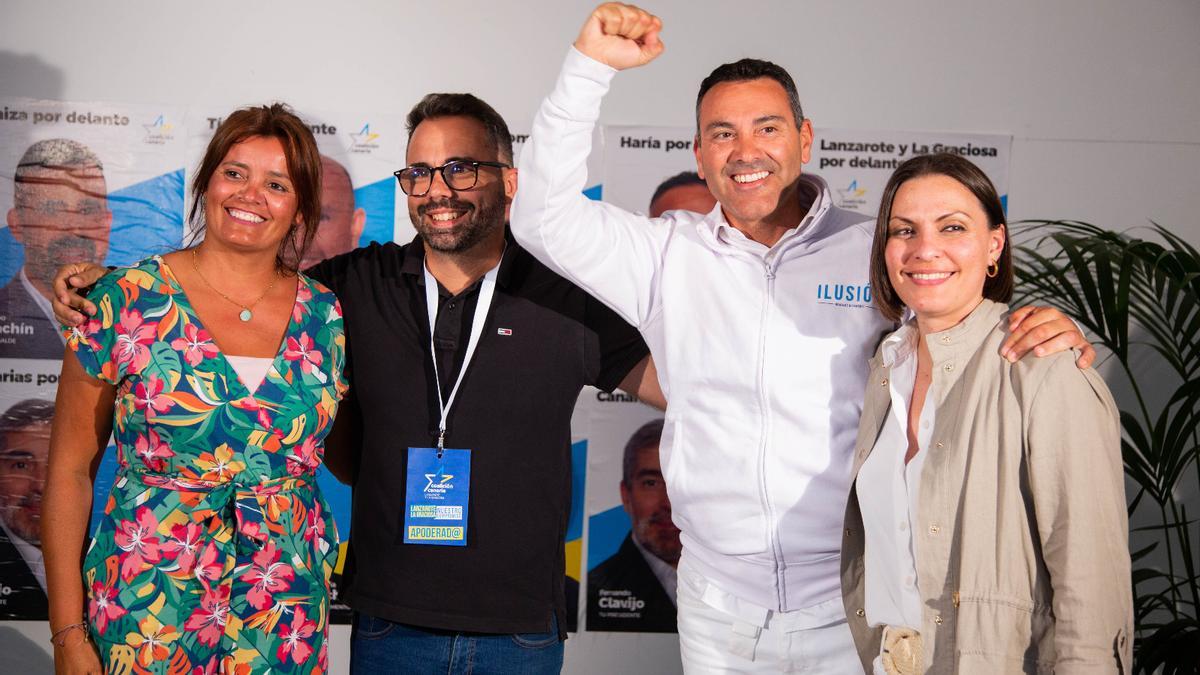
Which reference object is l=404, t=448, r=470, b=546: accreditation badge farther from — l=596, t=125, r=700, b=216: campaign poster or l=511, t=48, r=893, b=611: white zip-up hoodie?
l=596, t=125, r=700, b=216: campaign poster

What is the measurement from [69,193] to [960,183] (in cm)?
321

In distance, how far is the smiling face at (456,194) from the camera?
2324 millimetres

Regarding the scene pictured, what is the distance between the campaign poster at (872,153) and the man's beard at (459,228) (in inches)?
68.4

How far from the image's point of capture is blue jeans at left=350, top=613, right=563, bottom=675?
7.25 feet

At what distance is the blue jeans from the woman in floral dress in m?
0.12

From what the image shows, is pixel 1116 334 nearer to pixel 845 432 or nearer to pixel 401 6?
pixel 845 432

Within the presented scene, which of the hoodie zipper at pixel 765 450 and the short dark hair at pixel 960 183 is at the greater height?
the short dark hair at pixel 960 183

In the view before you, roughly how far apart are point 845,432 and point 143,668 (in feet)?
5.04

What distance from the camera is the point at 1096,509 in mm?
1626

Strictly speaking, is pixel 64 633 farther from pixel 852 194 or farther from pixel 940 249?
pixel 852 194

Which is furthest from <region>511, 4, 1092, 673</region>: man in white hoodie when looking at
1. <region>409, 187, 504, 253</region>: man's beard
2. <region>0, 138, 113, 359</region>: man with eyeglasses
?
<region>0, 138, 113, 359</region>: man with eyeglasses

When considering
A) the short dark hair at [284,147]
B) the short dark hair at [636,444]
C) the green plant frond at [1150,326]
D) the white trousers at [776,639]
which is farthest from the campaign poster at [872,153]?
the short dark hair at [284,147]

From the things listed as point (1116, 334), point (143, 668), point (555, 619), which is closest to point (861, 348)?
point (555, 619)

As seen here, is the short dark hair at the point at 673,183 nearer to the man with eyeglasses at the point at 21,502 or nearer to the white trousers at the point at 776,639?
the white trousers at the point at 776,639
